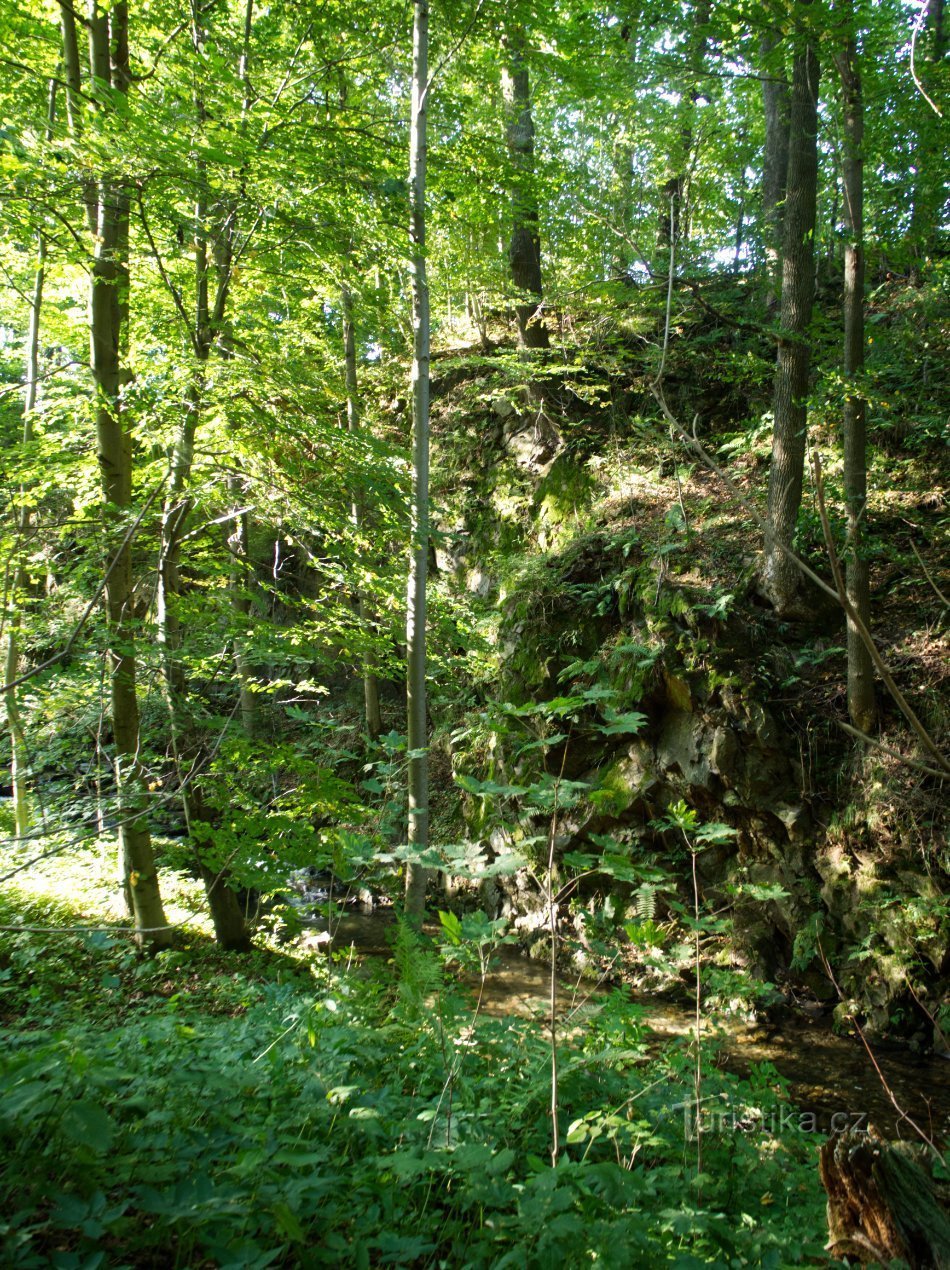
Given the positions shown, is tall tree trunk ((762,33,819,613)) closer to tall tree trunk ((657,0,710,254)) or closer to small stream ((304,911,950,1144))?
tall tree trunk ((657,0,710,254))

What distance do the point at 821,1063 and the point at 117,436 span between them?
7580mm

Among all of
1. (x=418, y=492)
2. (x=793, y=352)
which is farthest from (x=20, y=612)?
(x=793, y=352)

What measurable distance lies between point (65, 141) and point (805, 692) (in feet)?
24.2

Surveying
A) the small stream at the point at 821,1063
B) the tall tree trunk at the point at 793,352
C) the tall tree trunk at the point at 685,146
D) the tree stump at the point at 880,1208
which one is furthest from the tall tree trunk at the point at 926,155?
the small stream at the point at 821,1063

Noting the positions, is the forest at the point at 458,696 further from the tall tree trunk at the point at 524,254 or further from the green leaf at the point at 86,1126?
the tall tree trunk at the point at 524,254

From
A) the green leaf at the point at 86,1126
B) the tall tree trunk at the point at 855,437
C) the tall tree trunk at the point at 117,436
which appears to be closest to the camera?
the green leaf at the point at 86,1126

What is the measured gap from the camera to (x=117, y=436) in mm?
5898

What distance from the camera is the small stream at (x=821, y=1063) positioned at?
461cm

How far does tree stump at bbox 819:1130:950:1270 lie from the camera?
2.27 metres

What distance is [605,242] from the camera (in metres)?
9.86

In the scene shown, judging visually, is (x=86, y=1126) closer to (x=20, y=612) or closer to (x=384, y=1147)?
(x=384, y=1147)

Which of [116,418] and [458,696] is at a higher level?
[116,418]

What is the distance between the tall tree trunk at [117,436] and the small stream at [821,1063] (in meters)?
3.03

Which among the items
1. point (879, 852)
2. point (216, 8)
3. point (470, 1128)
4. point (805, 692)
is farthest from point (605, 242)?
point (470, 1128)
